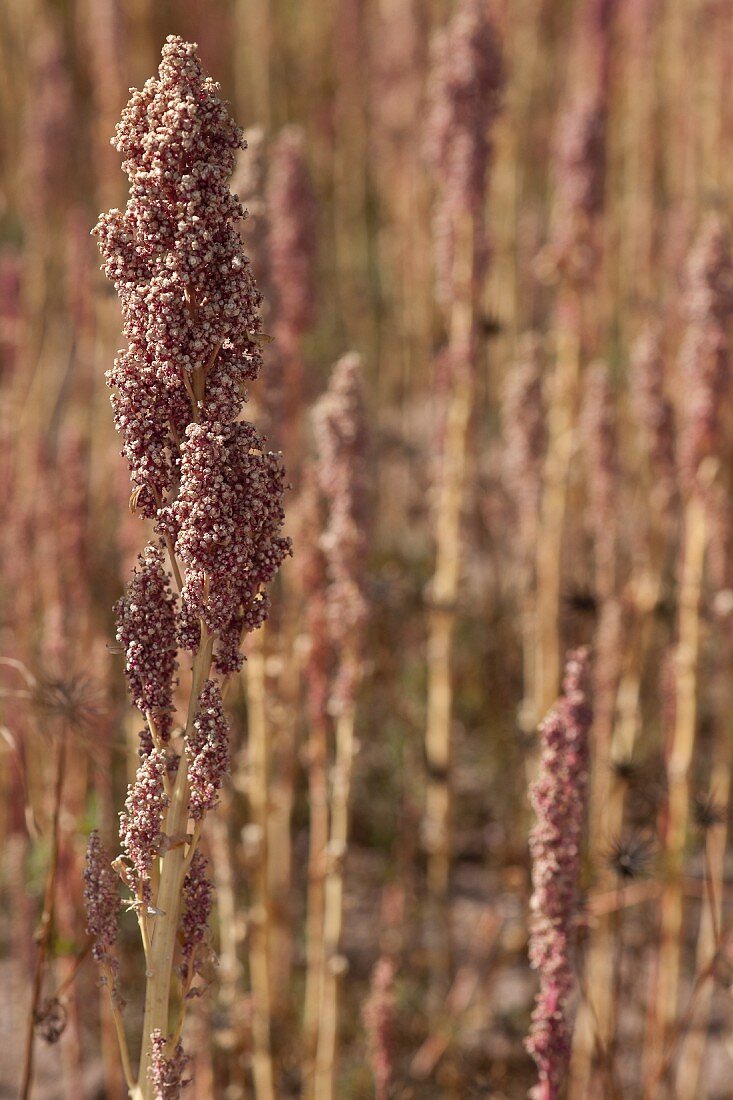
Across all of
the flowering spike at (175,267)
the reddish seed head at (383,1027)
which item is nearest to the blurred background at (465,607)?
the reddish seed head at (383,1027)

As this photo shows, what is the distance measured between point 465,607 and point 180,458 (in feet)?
11.0

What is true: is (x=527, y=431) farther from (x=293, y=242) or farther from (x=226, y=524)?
(x=226, y=524)

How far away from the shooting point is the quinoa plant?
1.13 m

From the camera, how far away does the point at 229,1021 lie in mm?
2473

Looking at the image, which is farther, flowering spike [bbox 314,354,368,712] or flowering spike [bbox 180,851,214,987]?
flowering spike [bbox 314,354,368,712]

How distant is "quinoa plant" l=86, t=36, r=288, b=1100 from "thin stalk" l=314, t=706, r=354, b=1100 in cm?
106

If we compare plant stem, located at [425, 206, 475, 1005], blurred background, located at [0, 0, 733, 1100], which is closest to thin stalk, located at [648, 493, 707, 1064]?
blurred background, located at [0, 0, 733, 1100]

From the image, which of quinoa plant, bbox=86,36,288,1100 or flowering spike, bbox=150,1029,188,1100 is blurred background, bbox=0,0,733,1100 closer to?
flowering spike, bbox=150,1029,188,1100

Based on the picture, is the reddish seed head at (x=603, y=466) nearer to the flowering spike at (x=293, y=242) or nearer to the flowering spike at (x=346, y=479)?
the flowering spike at (x=293, y=242)

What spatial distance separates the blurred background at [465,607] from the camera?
2484 millimetres

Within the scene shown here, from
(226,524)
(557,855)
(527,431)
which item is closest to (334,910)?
(557,855)

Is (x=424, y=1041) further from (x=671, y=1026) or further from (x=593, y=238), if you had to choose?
(x=593, y=238)

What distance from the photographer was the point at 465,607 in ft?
14.6

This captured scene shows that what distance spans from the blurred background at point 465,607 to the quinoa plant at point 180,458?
369mm
